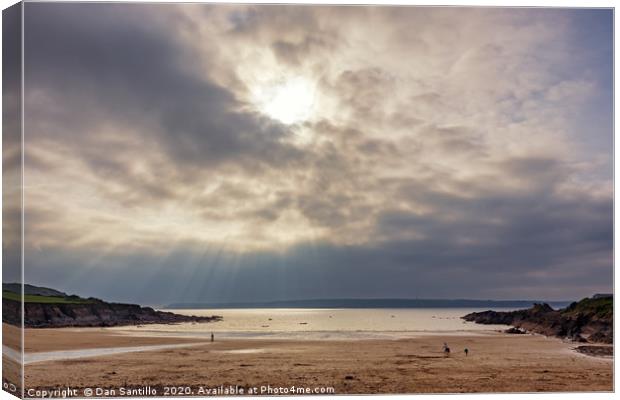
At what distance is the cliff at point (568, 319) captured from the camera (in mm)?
18734

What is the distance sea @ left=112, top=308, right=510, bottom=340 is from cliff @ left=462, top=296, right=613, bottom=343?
51 cm

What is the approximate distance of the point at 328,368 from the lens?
52.2 feet

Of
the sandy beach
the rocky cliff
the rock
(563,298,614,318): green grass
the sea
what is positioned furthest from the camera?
the sea

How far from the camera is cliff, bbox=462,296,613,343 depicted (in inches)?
738

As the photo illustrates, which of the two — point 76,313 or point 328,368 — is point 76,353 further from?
point 328,368

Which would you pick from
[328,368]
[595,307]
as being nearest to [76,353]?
[328,368]

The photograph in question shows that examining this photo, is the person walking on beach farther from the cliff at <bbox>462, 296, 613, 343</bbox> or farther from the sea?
the cliff at <bbox>462, 296, 613, 343</bbox>

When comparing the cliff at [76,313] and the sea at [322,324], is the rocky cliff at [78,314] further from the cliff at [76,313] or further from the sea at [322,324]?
the sea at [322,324]

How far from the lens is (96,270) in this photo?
17.9 metres

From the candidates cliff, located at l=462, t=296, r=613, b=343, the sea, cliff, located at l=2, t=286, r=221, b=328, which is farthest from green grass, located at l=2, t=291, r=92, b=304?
cliff, located at l=462, t=296, r=613, b=343

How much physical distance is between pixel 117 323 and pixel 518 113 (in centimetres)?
1530

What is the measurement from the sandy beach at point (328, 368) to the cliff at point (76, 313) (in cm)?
73

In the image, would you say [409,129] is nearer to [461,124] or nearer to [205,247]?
[461,124]

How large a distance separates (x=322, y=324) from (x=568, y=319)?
7.86 meters
